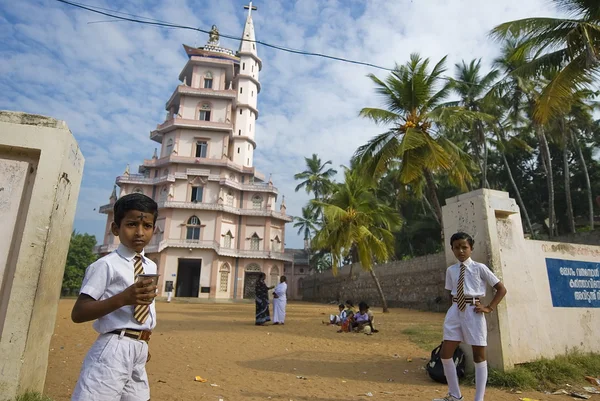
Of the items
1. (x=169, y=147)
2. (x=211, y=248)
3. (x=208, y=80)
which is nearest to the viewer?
(x=211, y=248)

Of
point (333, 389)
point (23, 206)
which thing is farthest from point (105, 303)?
point (333, 389)

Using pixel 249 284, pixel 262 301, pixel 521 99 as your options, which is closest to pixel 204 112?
pixel 249 284

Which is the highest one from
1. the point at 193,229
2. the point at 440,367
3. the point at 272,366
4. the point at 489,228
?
the point at 193,229

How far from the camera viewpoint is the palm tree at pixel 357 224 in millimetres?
17000

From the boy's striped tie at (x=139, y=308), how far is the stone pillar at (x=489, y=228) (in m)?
4.84

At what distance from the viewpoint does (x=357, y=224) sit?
1756 cm

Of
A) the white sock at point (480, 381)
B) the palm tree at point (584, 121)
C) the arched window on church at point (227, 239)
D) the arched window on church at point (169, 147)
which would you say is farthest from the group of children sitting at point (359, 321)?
the arched window on church at point (169, 147)

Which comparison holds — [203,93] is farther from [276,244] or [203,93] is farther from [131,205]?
[131,205]

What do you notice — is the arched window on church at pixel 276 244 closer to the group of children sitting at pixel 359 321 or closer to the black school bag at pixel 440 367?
the group of children sitting at pixel 359 321

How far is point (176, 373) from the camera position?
5.59m

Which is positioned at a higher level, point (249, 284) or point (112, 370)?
point (249, 284)

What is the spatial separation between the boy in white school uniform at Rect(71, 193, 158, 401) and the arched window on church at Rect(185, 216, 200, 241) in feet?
106

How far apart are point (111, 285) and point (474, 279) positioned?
3.82 m

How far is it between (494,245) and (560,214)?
84.5 ft
